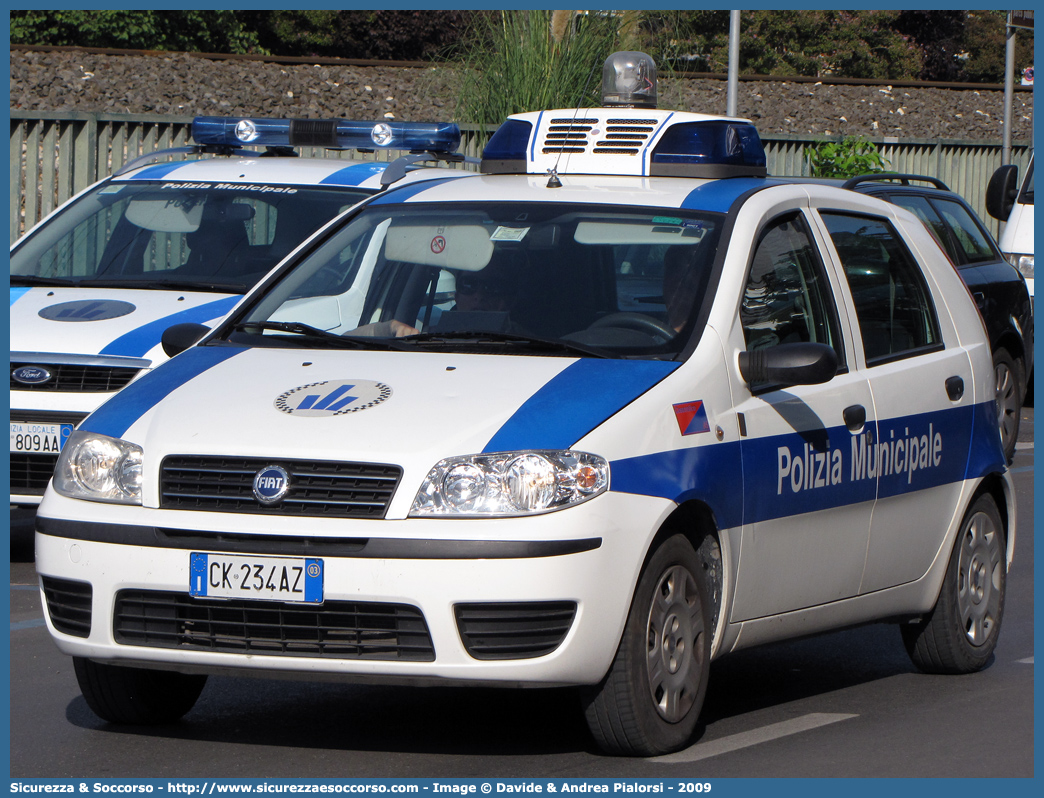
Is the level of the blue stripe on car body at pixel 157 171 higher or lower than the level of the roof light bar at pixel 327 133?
lower

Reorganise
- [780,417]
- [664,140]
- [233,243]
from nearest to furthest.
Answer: [780,417], [664,140], [233,243]

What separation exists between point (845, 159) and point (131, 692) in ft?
55.2

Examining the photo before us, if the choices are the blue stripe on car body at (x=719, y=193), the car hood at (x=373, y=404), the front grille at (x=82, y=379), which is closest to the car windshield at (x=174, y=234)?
the front grille at (x=82, y=379)

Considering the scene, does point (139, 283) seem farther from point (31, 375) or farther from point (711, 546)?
point (711, 546)

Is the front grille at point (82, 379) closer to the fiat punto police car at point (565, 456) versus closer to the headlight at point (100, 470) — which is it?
the fiat punto police car at point (565, 456)

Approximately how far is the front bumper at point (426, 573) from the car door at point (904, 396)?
148cm

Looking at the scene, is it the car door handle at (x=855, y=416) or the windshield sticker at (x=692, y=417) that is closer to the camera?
the windshield sticker at (x=692, y=417)

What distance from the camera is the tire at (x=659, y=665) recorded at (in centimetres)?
496

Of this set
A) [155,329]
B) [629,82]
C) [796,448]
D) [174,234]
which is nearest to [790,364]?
[796,448]

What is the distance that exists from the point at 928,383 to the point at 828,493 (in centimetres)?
88

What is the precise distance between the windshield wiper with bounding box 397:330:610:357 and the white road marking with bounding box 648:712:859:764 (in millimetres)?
1215

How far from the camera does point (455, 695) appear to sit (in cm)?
607

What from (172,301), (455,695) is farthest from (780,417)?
(172,301)

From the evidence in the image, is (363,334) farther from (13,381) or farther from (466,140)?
(466,140)
